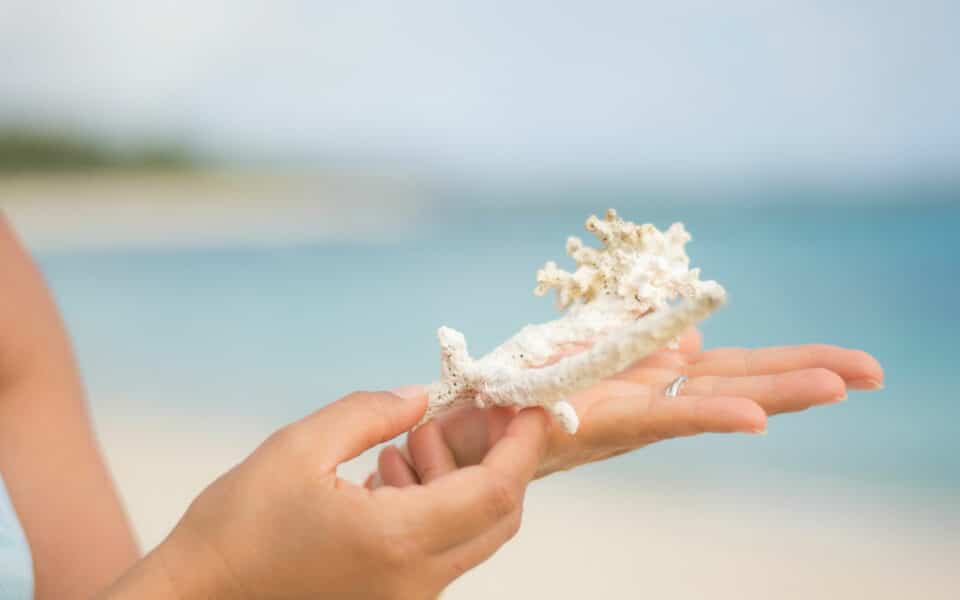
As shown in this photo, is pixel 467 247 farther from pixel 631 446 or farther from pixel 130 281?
pixel 631 446

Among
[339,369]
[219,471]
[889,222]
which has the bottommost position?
[219,471]

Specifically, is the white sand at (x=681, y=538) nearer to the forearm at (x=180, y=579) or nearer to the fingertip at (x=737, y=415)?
the fingertip at (x=737, y=415)

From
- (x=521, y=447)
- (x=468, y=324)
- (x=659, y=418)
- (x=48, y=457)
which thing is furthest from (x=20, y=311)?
(x=468, y=324)

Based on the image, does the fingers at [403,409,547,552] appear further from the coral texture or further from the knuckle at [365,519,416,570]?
the coral texture

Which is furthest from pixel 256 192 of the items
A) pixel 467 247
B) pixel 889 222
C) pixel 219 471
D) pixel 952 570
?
pixel 952 570

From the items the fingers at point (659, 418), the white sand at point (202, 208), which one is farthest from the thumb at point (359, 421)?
the white sand at point (202, 208)

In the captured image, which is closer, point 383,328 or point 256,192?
point 383,328
